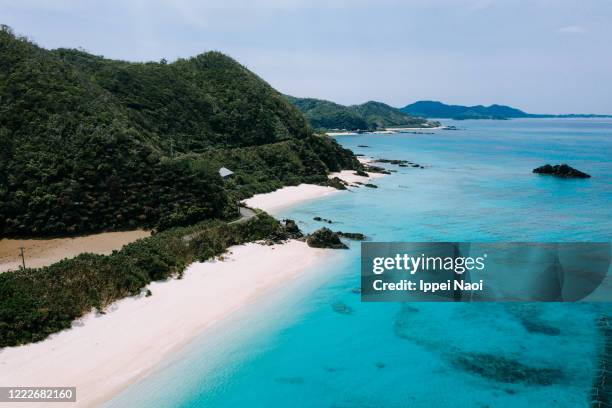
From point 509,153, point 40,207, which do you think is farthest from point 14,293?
point 509,153

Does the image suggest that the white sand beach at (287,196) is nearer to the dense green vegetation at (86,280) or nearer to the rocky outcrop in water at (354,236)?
the rocky outcrop in water at (354,236)

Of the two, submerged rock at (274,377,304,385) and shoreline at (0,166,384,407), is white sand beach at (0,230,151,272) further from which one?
submerged rock at (274,377,304,385)

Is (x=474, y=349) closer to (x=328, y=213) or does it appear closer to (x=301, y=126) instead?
(x=328, y=213)

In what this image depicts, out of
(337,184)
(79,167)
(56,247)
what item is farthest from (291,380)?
(337,184)

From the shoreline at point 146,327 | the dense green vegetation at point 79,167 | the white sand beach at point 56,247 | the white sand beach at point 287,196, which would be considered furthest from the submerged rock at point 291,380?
the white sand beach at point 287,196

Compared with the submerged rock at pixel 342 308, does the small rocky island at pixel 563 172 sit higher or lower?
higher

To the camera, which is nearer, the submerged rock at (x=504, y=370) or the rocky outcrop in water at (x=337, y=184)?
the submerged rock at (x=504, y=370)

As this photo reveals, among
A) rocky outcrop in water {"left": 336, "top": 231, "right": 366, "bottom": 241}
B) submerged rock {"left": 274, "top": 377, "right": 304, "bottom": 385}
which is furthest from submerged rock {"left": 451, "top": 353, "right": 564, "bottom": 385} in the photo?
rocky outcrop in water {"left": 336, "top": 231, "right": 366, "bottom": 241}

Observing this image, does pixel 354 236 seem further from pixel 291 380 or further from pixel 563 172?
pixel 563 172
